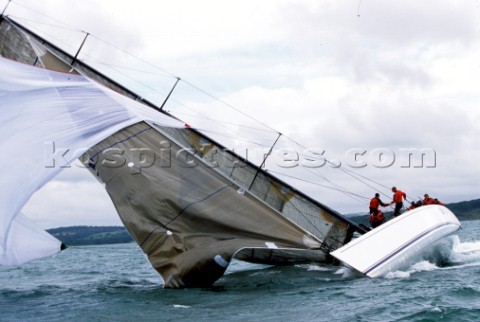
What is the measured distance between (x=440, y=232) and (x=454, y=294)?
12.1ft

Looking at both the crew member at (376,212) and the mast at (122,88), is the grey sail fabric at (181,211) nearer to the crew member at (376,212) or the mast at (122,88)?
the mast at (122,88)

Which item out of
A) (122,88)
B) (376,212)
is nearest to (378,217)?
(376,212)

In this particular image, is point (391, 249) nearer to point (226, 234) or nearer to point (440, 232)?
point (440, 232)

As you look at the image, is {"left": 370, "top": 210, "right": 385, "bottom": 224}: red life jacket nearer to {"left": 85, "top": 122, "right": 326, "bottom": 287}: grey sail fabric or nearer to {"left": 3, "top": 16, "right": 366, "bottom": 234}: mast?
{"left": 3, "top": 16, "right": 366, "bottom": 234}: mast

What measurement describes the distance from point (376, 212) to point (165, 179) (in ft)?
15.8

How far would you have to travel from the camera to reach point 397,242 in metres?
11.8

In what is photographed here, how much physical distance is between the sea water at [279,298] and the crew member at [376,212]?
46.8 inches

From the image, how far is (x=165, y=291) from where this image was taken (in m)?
11.1

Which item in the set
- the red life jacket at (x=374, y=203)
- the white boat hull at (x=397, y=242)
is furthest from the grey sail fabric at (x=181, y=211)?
the red life jacket at (x=374, y=203)

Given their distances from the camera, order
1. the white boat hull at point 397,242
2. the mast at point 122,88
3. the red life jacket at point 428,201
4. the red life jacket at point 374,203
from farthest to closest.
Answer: the red life jacket at point 428,201, the red life jacket at point 374,203, the mast at point 122,88, the white boat hull at point 397,242

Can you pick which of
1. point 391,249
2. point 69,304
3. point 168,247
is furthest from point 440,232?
point 69,304

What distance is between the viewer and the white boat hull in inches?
438

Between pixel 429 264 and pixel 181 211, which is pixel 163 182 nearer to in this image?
pixel 181 211

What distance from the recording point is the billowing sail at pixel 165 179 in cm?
1098
